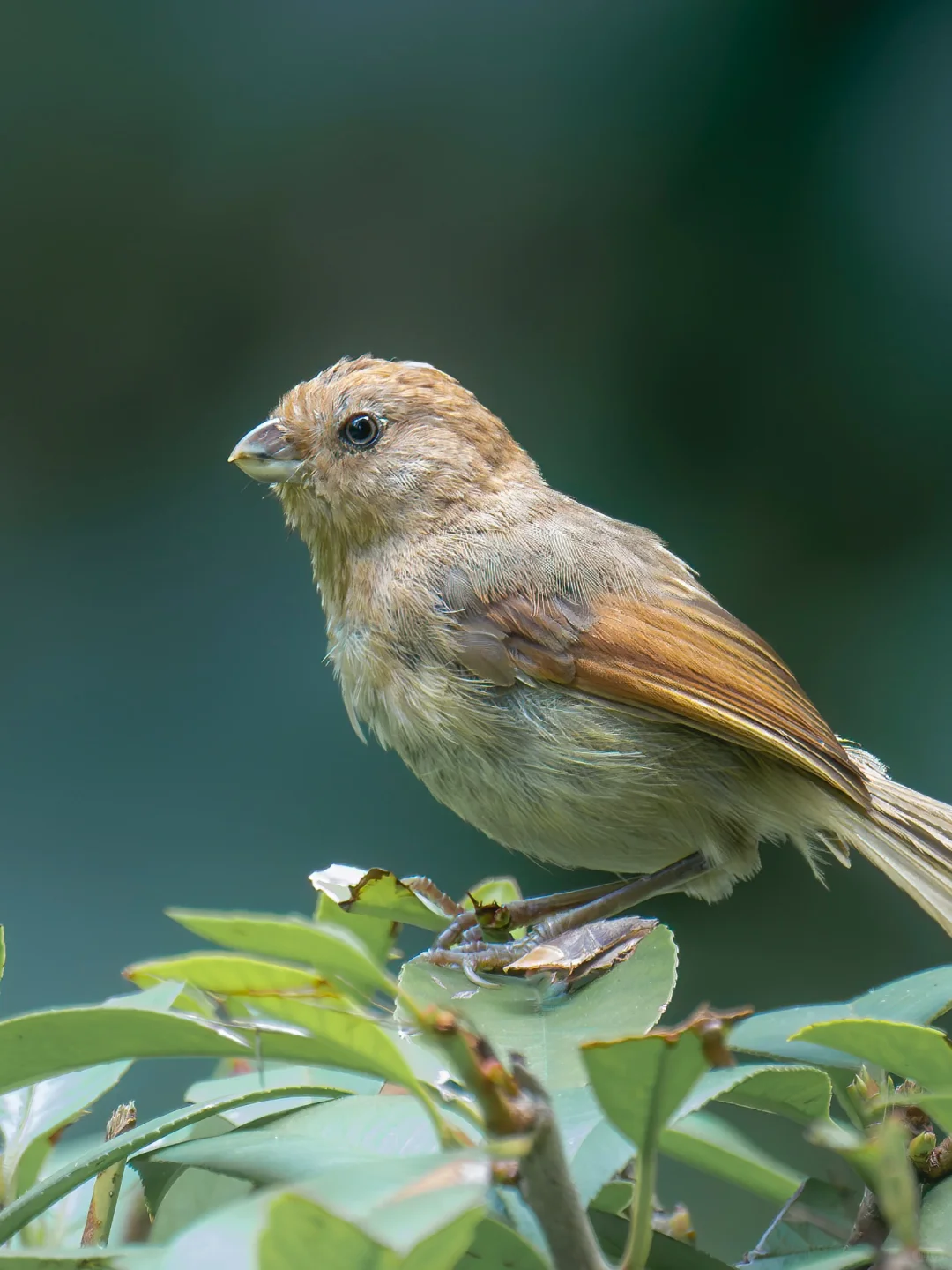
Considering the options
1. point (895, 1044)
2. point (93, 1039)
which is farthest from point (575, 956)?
point (93, 1039)

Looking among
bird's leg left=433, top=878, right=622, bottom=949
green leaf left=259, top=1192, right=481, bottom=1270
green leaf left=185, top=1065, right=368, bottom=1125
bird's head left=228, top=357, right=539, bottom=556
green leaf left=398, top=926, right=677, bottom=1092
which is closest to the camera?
green leaf left=259, top=1192, right=481, bottom=1270

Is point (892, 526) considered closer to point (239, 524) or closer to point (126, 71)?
point (239, 524)

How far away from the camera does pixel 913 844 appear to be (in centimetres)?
220

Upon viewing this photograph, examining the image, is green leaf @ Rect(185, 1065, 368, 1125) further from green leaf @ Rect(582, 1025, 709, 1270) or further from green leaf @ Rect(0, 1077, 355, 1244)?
green leaf @ Rect(582, 1025, 709, 1270)

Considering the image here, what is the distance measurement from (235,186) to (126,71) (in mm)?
495

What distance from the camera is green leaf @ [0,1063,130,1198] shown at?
1.10 metres

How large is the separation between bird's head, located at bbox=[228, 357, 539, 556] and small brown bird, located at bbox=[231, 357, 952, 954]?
0.18 ft

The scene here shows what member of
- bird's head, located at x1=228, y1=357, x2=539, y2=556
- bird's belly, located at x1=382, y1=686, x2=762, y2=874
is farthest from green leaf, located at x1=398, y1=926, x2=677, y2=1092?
bird's head, located at x1=228, y1=357, x2=539, y2=556

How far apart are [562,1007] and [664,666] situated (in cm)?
103

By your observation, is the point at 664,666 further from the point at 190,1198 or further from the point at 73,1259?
the point at 73,1259

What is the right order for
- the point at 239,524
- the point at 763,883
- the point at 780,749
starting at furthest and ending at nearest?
1. the point at 239,524
2. the point at 763,883
3. the point at 780,749

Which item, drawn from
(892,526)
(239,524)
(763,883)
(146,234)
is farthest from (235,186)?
(763,883)

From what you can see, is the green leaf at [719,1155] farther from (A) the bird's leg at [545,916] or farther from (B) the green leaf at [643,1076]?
(A) the bird's leg at [545,916]

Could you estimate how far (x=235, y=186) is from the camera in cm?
437
